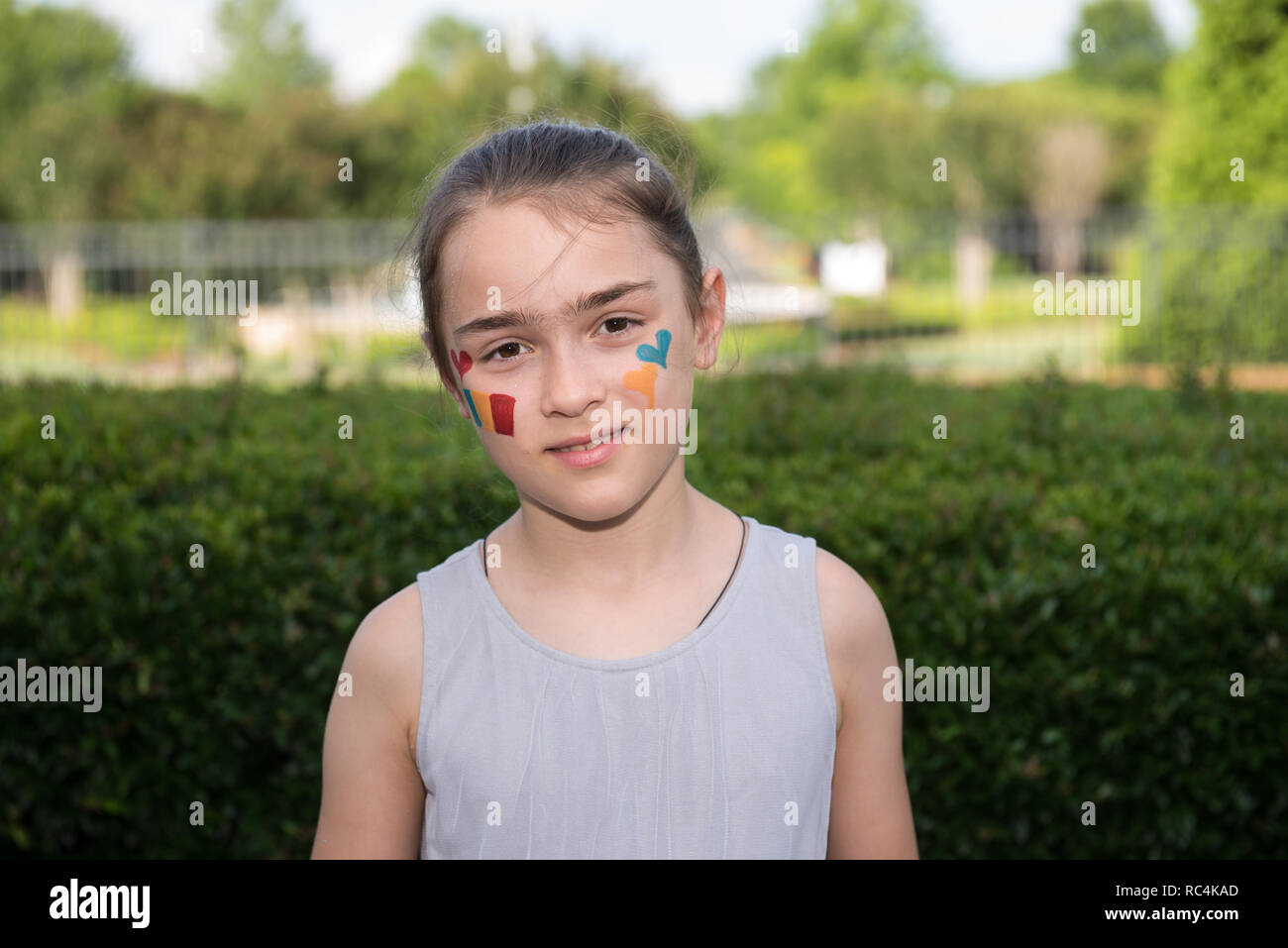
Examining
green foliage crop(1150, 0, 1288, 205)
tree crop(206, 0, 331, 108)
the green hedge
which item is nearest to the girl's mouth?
the green hedge

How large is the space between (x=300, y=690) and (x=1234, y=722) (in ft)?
8.08

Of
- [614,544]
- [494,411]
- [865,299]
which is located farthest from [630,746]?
[865,299]

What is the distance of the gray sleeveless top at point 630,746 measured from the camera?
6.04ft

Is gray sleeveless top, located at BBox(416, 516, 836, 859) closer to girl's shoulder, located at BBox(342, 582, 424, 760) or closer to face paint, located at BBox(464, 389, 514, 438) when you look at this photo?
girl's shoulder, located at BBox(342, 582, 424, 760)

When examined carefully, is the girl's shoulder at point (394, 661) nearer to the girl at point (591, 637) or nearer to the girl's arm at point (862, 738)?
the girl at point (591, 637)

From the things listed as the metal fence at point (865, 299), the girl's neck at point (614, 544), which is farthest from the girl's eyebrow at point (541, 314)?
the metal fence at point (865, 299)

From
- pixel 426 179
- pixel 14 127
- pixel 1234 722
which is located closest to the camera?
pixel 426 179

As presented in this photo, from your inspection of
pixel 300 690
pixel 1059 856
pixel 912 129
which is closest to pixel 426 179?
pixel 300 690

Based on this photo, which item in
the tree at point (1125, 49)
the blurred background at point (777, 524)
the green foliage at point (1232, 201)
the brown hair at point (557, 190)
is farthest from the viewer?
the tree at point (1125, 49)

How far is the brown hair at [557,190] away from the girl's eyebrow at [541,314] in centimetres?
12

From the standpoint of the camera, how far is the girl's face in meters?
1.81
